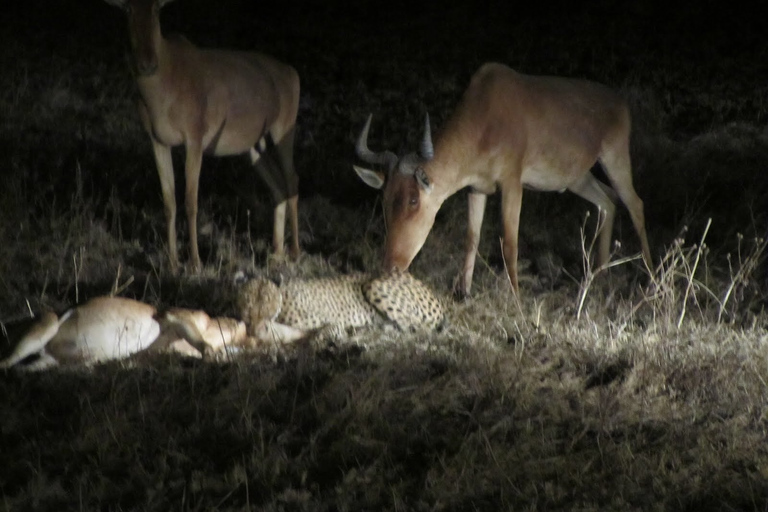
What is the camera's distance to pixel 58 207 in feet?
A: 31.7

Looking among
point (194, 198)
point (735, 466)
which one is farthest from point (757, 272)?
point (194, 198)

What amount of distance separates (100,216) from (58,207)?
39cm

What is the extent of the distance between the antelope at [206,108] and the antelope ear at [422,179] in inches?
77.6

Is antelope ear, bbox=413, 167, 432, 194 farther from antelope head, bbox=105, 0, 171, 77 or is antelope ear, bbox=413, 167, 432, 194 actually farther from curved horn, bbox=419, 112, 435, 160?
antelope head, bbox=105, 0, 171, 77

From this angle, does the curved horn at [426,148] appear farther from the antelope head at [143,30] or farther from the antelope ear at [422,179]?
the antelope head at [143,30]

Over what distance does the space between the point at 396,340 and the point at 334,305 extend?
0.47 metres

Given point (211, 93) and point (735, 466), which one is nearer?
point (735, 466)

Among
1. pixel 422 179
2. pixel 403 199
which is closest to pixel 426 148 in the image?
pixel 422 179

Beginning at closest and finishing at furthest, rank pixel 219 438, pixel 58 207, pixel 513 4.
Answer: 1. pixel 219 438
2. pixel 58 207
3. pixel 513 4

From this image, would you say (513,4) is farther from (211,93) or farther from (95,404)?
(95,404)

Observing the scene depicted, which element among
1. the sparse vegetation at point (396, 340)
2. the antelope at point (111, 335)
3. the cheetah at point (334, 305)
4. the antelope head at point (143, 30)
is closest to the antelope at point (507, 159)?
the sparse vegetation at point (396, 340)

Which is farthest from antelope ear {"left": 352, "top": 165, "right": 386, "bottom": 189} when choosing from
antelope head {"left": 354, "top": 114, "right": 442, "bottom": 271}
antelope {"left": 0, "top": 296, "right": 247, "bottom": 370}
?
antelope {"left": 0, "top": 296, "right": 247, "bottom": 370}

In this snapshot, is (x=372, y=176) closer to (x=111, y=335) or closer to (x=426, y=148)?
(x=426, y=148)

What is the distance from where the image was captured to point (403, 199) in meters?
7.45
